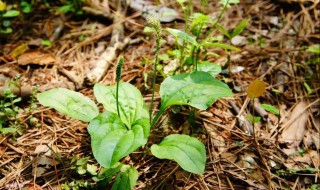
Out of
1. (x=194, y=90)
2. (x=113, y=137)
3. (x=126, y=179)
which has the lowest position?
(x=126, y=179)

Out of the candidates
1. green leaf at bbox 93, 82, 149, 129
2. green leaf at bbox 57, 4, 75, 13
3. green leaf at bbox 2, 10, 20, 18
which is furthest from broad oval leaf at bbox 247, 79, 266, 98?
green leaf at bbox 2, 10, 20, 18

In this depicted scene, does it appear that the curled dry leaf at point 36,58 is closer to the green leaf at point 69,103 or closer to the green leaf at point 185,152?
the green leaf at point 69,103

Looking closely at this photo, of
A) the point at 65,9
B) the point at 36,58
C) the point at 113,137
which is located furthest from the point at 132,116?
the point at 65,9

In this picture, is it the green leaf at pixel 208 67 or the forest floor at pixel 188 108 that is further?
the green leaf at pixel 208 67

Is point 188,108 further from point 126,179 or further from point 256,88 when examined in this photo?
point 126,179

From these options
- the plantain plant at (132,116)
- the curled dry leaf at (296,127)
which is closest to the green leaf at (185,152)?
the plantain plant at (132,116)

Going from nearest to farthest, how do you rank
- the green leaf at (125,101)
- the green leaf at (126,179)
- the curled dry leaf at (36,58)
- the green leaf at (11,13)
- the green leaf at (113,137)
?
1. the green leaf at (113,137)
2. the green leaf at (126,179)
3. the green leaf at (125,101)
4. the curled dry leaf at (36,58)
5. the green leaf at (11,13)

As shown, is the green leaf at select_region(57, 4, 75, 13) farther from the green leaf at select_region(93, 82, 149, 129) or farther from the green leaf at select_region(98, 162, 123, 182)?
the green leaf at select_region(98, 162, 123, 182)
